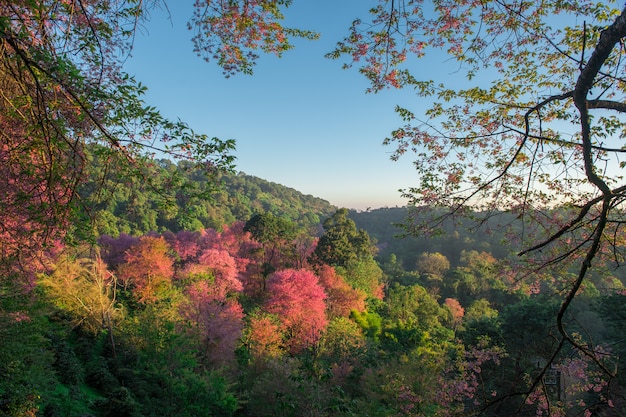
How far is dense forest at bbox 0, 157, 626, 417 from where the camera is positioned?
20.9 feet

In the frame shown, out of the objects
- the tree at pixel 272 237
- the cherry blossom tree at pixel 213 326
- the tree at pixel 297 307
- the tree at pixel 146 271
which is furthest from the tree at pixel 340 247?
the tree at pixel 146 271

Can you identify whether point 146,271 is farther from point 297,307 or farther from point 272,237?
point 272,237

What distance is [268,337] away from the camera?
14.8m

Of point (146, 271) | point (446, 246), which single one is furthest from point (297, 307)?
point (446, 246)

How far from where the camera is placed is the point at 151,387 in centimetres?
1045

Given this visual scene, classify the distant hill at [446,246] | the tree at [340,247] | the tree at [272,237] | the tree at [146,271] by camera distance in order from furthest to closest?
the distant hill at [446,246] → the tree at [340,247] → the tree at [272,237] → the tree at [146,271]

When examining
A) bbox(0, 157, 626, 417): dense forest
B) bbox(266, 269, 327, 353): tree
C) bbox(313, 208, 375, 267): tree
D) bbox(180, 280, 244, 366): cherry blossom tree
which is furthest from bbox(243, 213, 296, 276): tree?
bbox(180, 280, 244, 366): cherry blossom tree

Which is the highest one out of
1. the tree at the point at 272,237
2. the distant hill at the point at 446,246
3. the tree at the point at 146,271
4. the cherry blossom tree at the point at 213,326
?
the distant hill at the point at 446,246

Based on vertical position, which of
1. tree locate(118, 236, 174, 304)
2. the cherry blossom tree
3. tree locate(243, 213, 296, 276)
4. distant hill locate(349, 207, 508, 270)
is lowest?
the cherry blossom tree

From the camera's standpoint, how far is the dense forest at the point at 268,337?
6.36 metres

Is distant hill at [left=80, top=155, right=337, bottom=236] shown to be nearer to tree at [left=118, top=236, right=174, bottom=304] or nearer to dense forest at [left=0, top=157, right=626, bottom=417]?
dense forest at [left=0, top=157, right=626, bottom=417]

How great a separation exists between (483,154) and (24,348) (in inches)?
369

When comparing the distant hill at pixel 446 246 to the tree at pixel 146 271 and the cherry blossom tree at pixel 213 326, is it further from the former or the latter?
the cherry blossom tree at pixel 213 326

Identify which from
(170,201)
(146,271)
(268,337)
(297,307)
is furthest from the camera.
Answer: (146,271)
